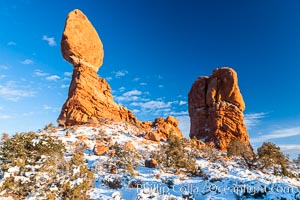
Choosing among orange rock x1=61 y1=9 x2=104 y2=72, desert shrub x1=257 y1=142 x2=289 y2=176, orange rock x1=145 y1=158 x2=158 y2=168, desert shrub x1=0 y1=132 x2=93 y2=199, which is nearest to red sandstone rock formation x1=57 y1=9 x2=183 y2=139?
orange rock x1=61 y1=9 x2=104 y2=72

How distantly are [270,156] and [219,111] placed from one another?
1879 centimetres

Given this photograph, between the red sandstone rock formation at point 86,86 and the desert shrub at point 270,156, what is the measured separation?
12.4 metres

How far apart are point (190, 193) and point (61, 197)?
7.69m

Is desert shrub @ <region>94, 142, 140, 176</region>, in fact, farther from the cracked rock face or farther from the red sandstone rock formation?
the cracked rock face

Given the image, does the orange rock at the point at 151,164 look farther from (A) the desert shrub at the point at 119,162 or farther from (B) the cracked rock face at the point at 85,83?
(B) the cracked rock face at the point at 85,83

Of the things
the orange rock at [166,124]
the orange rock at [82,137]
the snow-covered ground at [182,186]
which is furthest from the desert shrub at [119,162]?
the orange rock at [166,124]

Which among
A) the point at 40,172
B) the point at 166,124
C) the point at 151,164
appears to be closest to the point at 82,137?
the point at 151,164

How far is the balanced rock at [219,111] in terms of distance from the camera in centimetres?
4741

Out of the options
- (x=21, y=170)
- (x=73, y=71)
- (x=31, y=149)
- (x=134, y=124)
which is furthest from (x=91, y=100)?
(x=21, y=170)

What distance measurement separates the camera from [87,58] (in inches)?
1681

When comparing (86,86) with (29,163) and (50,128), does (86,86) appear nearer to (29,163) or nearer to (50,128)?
(50,128)

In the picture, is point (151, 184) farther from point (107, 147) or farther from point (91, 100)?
point (91, 100)

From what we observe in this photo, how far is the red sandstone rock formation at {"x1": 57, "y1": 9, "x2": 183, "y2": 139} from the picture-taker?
3806 centimetres

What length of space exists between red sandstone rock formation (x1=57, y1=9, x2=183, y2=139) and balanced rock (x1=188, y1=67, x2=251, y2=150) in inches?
331
